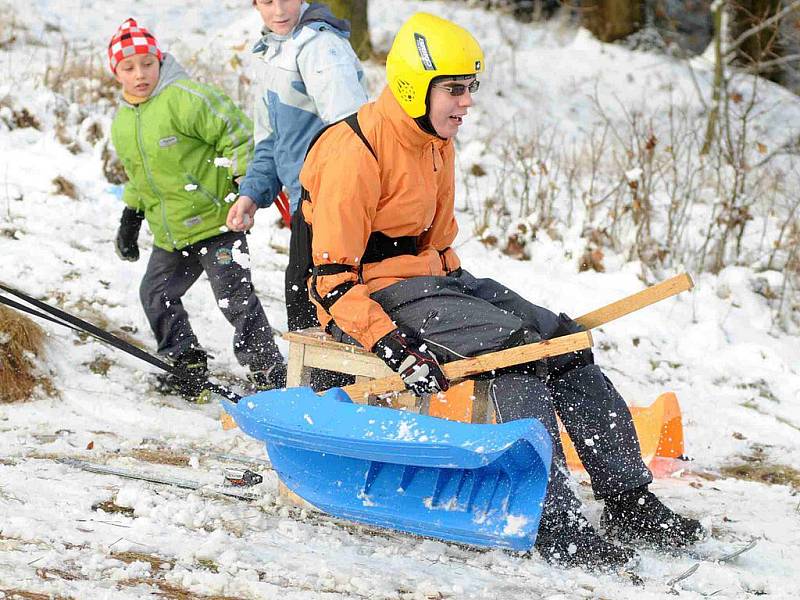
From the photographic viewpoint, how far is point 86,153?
686 cm

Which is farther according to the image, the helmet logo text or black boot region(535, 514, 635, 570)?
the helmet logo text

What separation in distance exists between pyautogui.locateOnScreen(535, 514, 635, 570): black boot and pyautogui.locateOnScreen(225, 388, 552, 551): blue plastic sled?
0.15 metres

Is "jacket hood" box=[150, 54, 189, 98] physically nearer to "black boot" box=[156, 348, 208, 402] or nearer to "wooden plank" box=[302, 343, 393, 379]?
"black boot" box=[156, 348, 208, 402]

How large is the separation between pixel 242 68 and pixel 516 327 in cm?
668

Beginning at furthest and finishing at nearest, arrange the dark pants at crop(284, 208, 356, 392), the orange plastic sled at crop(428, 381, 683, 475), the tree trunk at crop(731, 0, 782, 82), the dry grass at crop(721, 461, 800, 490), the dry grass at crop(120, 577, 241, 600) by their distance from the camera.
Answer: the tree trunk at crop(731, 0, 782, 82) < the dry grass at crop(721, 461, 800, 490) < the orange plastic sled at crop(428, 381, 683, 475) < the dark pants at crop(284, 208, 356, 392) < the dry grass at crop(120, 577, 241, 600)

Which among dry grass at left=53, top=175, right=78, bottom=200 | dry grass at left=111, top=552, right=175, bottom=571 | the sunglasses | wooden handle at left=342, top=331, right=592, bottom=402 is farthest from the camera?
dry grass at left=53, top=175, right=78, bottom=200

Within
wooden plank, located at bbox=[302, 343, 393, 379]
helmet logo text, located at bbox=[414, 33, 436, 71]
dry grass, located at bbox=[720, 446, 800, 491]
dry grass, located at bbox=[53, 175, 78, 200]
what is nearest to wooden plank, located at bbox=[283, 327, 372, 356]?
wooden plank, located at bbox=[302, 343, 393, 379]

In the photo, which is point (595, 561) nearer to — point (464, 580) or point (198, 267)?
point (464, 580)

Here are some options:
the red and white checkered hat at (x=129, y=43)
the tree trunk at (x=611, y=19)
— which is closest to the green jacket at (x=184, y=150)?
the red and white checkered hat at (x=129, y=43)

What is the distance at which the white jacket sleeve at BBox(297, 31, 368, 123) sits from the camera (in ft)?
11.9

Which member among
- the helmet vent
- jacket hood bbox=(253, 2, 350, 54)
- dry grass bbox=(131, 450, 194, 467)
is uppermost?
jacket hood bbox=(253, 2, 350, 54)

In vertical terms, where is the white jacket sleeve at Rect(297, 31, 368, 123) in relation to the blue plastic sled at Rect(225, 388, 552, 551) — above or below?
above

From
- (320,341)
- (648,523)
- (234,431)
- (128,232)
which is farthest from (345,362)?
(128,232)

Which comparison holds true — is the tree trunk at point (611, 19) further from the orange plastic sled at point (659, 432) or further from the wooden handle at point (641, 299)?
the wooden handle at point (641, 299)
